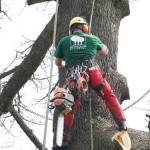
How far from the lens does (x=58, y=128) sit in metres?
3.83

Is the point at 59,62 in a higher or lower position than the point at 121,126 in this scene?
higher

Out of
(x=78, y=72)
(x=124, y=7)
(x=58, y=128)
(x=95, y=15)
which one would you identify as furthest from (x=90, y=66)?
(x=124, y=7)

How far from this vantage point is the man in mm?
3926

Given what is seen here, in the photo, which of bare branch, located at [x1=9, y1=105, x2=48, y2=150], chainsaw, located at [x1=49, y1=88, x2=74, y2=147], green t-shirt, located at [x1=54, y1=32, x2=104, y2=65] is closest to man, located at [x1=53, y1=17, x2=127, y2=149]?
green t-shirt, located at [x1=54, y1=32, x2=104, y2=65]

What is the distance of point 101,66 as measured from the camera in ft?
14.8

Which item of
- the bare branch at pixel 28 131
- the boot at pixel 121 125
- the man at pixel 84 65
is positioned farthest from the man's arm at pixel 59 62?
the bare branch at pixel 28 131

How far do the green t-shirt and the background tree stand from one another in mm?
435

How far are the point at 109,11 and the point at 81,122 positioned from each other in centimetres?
156

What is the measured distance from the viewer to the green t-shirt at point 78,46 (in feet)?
13.3

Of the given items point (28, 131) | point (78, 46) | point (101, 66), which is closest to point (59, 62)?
point (78, 46)

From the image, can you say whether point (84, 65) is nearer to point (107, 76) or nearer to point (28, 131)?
point (107, 76)

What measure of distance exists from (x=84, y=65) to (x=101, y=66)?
0.58 meters

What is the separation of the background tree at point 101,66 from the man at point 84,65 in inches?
6.1

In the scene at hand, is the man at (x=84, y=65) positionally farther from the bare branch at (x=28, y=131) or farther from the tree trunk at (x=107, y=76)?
the bare branch at (x=28, y=131)
